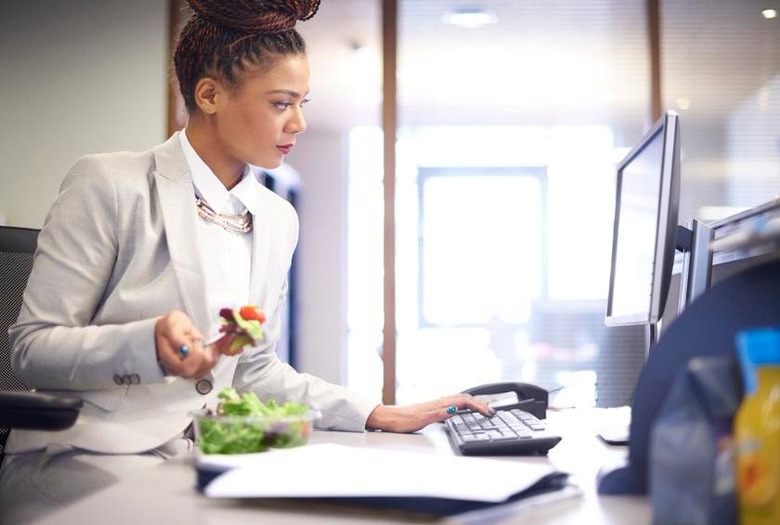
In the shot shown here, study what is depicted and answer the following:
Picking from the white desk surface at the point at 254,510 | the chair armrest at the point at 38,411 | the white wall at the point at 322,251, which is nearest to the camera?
the white desk surface at the point at 254,510

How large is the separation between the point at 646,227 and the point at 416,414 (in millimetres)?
504

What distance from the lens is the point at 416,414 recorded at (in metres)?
1.35

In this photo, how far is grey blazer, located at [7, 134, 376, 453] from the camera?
1092 mm

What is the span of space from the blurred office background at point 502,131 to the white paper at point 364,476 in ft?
10.2

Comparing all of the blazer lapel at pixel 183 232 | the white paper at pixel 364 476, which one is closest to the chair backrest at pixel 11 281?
the blazer lapel at pixel 183 232

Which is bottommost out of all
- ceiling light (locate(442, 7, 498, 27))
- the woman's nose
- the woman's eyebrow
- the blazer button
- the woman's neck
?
the blazer button

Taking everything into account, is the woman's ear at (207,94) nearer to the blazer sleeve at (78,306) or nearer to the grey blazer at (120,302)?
the grey blazer at (120,302)

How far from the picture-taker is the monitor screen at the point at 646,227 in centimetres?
117

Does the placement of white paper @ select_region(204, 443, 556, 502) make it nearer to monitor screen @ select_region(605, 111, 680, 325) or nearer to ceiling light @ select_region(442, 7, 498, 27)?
monitor screen @ select_region(605, 111, 680, 325)

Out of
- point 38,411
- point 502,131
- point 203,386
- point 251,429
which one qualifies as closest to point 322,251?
point 502,131

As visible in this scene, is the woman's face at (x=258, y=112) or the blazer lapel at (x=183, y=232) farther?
the woman's face at (x=258, y=112)

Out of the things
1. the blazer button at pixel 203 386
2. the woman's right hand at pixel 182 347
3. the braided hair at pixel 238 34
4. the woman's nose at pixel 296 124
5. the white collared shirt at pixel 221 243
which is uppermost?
the braided hair at pixel 238 34

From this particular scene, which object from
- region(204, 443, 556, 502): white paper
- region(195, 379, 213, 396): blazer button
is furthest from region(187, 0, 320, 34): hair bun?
region(204, 443, 556, 502): white paper

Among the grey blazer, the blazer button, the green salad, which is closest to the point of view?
the green salad
